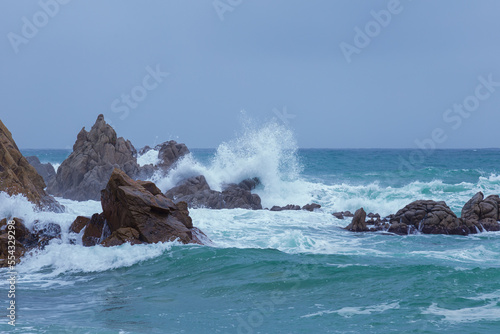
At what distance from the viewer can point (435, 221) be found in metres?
17.5

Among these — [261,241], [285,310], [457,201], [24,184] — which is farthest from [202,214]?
[457,201]

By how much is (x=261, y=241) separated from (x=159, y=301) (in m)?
6.63

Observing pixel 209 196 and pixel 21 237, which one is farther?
pixel 209 196

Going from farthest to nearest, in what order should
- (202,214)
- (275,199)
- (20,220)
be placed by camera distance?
(275,199) < (202,214) < (20,220)

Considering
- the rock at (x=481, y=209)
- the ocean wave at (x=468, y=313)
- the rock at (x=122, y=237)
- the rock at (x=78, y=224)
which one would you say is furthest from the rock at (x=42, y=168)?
the ocean wave at (x=468, y=313)

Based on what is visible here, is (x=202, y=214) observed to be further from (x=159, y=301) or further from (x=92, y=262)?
(x=159, y=301)

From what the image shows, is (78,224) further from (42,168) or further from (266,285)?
(42,168)

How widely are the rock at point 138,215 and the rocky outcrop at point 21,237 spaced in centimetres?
135

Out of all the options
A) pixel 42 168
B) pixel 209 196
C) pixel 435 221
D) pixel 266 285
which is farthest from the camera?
pixel 42 168

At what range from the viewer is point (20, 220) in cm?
1319

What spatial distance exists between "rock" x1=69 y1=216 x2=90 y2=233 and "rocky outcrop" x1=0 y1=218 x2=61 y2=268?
34cm

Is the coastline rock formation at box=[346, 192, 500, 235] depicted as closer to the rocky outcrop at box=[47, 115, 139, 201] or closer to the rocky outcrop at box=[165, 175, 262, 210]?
the rocky outcrop at box=[165, 175, 262, 210]

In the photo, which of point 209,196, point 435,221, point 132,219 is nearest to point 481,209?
point 435,221

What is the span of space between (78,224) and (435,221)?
11056mm
